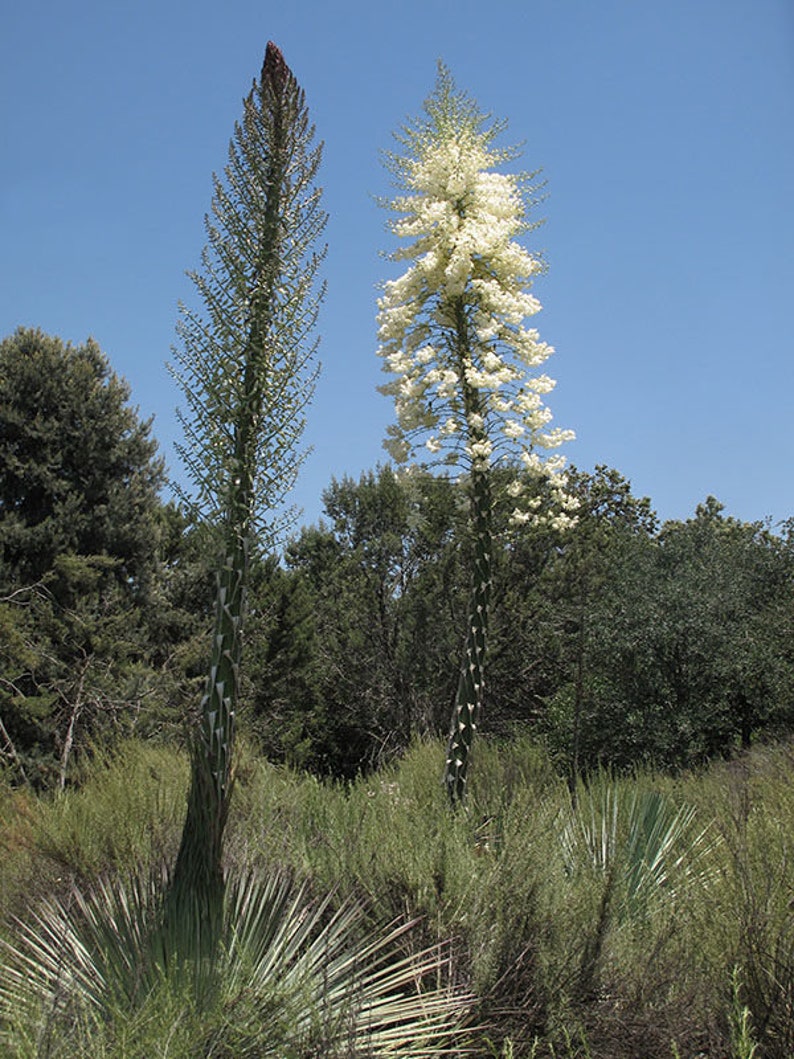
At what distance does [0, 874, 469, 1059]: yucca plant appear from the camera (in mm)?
2375

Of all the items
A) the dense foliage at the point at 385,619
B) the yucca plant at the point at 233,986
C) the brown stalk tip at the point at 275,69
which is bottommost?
the yucca plant at the point at 233,986

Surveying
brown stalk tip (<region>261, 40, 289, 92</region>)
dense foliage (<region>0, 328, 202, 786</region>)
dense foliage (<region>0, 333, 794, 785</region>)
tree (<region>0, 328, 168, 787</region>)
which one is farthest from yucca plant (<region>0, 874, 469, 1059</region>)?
tree (<region>0, 328, 168, 787</region>)

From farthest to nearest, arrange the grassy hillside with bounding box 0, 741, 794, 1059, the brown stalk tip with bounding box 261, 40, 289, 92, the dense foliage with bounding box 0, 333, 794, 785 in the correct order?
the dense foliage with bounding box 0, 333, 794, 785, the brown stalk tip with bounding box 261, 40, 289, 92, the grassy hillside with bounding box 0, 741, 794, 1059

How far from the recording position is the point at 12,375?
48.5 ft

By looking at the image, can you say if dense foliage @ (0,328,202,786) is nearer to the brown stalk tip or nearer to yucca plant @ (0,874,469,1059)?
yucca plant @ (0,874,469,1059)

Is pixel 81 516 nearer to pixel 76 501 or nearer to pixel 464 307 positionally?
pixel 76 501

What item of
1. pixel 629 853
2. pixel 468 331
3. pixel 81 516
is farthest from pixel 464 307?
pixel 81 516

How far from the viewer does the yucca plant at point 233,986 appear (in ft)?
7.79

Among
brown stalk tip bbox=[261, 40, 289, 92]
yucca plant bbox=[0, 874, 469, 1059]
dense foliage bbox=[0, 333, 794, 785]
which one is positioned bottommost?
yucca plant bbox=[0, 874, 469, 1059]

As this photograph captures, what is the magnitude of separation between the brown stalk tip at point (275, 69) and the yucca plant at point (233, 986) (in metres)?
3.69

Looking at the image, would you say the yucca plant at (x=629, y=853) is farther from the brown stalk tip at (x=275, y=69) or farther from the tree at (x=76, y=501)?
the tree at (x=76, y=501)

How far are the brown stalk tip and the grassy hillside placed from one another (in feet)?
11.7

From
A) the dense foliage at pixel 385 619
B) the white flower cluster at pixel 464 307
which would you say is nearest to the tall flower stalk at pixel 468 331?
the white flower cluster at pixel 464 307

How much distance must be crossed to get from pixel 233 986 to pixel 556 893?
135cm
